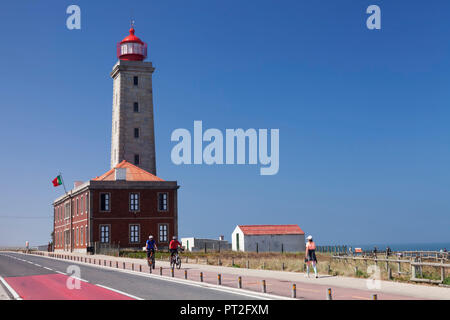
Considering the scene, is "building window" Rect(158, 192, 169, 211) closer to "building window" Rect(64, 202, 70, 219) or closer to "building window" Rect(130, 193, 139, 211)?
"building window" Rect(130, 193, 139, 211)

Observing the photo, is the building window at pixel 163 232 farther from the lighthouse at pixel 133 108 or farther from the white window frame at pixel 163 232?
the lighthouse at pixel 133 108

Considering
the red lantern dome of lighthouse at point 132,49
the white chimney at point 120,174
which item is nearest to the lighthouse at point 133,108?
the red lantern dome of lighthouse at point 132,49

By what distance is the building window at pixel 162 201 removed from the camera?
61.4 meters

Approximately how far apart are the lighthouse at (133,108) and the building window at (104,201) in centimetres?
931

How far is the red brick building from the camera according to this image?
59500 millimetres

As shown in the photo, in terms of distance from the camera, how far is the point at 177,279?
24.3 m

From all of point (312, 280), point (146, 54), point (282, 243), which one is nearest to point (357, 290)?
point (312, 280)

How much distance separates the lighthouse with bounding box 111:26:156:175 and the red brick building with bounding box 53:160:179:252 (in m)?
6.55

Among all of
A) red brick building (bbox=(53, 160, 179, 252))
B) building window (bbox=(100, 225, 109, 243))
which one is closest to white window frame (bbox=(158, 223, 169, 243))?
red brick building (bbox=(53, 160, 179, 252))

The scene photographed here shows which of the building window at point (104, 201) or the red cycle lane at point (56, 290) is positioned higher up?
the building window at point (104, 201)

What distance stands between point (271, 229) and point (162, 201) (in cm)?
1527

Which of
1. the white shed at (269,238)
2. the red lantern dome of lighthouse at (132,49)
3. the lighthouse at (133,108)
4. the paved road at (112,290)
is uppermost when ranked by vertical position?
the red lantern dome of lighthouse at (132,49)

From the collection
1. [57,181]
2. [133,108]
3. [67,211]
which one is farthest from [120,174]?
[67,211]
